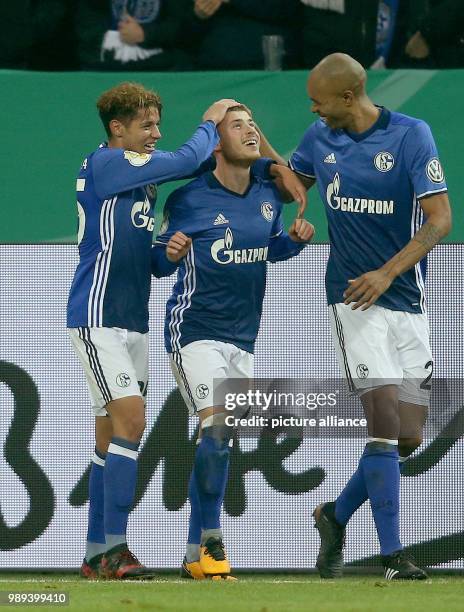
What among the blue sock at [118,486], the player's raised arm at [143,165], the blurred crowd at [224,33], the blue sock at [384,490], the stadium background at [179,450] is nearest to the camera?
the blue sock at [384,490]

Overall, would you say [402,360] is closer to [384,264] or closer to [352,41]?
[384,264]

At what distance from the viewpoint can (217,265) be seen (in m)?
6.37

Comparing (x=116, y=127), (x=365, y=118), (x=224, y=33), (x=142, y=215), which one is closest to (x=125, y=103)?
(x=116, y=127)

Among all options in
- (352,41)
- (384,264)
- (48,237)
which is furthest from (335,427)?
(352,41)

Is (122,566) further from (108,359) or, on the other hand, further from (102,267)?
(102,267)

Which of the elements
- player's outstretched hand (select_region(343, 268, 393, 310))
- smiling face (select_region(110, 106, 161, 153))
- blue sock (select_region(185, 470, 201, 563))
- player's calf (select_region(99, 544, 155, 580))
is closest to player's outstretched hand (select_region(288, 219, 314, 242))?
player's outstretched hand (select_region(343, 268, 393, 310))

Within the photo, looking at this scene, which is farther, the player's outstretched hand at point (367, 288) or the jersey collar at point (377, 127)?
the jersey collar at point (377, 127)

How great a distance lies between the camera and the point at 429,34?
8.84 m

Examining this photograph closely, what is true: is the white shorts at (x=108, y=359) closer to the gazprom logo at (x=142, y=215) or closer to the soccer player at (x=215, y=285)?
the soccer player at (x=215, y=285)

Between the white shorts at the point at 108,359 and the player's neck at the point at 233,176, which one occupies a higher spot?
the player's neck at the point at 233,176

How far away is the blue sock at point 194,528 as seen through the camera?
639cm

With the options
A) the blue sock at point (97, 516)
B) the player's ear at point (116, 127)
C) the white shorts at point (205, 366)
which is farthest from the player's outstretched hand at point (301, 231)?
the blue sock at point (97, 516)

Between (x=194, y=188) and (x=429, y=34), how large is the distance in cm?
287

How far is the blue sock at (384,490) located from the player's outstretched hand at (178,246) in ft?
3.67
